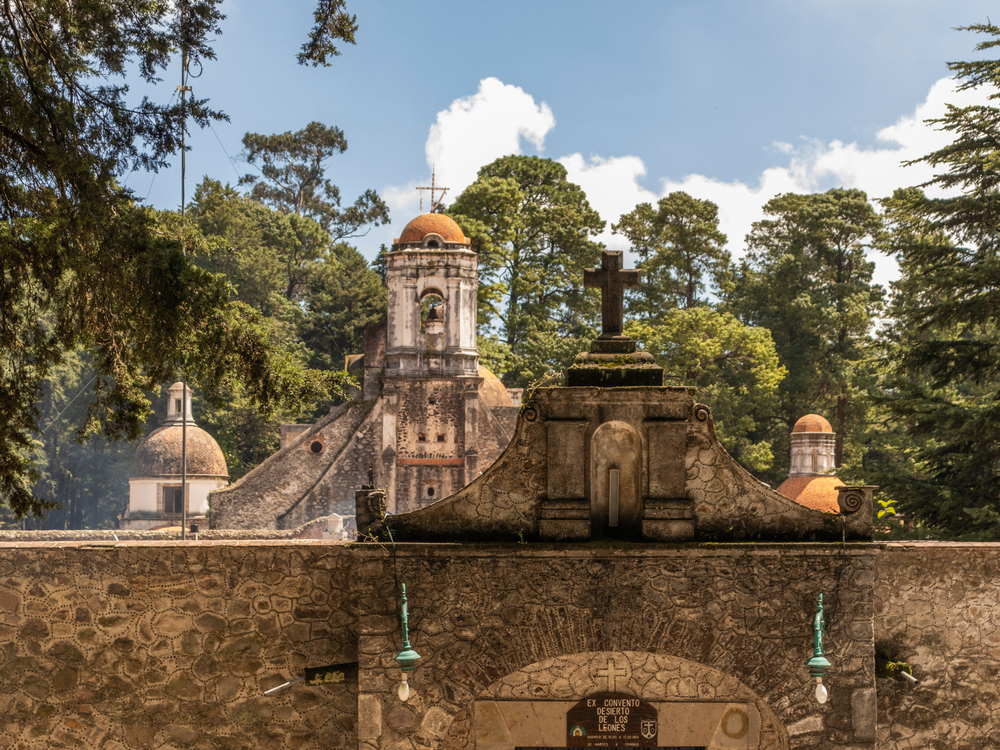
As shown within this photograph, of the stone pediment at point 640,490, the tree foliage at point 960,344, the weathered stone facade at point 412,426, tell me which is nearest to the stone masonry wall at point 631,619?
the stone pediment at point 640,490

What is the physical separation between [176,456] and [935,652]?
3350 cm

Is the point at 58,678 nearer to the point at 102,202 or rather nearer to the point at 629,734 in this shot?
the point at 102,202

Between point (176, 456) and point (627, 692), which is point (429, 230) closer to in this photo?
point (176, 456)

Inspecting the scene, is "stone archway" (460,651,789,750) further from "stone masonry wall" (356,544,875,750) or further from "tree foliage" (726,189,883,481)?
"tree foliage" (726,189,883,481)

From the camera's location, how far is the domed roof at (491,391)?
104 feet

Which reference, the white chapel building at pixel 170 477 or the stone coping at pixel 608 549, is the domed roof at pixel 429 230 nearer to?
the white chapel building at pixel 170 477

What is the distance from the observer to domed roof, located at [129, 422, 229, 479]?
123ft

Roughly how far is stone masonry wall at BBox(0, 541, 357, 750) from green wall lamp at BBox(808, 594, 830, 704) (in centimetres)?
362

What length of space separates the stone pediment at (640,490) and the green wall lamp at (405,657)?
0.60 metres

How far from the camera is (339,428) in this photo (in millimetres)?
31438

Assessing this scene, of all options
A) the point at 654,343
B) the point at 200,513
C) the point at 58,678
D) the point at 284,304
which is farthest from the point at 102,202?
the point at 284,304

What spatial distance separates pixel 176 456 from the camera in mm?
37812

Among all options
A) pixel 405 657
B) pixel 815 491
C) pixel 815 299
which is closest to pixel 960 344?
pixel 815 491

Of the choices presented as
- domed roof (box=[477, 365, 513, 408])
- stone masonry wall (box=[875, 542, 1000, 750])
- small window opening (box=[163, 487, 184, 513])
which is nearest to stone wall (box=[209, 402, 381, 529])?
domed roof (box=[477, 365, 513, 408])
